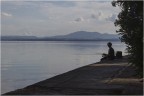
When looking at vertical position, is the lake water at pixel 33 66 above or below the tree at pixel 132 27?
below

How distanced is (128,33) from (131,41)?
38 centimetres

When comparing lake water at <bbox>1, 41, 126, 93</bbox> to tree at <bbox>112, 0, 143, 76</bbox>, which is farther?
lake water at <bbox>1, 41, 126, 93</bbox>

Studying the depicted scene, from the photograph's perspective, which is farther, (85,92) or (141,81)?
(141,81)

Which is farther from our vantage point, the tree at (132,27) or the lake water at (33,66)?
the lake water at (33,66)

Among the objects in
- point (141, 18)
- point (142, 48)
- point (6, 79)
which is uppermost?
point (141, 18)

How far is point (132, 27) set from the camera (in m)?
18.3

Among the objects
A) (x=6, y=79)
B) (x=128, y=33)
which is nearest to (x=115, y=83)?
(x=128, y=33)

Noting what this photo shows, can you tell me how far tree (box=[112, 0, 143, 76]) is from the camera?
18.0 metres

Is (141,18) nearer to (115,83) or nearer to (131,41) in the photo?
(131,41)

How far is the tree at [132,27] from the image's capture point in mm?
18016

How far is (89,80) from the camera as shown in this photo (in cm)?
2039

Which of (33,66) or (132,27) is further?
(33,66)

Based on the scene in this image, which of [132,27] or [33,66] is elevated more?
[132,27]

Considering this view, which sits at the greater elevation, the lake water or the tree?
the tree
